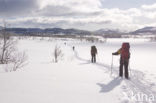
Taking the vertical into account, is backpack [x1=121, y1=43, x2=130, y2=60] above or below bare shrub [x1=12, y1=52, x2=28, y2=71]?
above

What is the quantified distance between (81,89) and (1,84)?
2311mm

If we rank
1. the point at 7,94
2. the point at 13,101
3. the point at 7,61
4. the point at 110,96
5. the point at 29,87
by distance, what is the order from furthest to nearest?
1. the point at 7,61
2. the point at 29,87
3. the point at 110,96
4. the point at 7,94
5. the point at 13,101

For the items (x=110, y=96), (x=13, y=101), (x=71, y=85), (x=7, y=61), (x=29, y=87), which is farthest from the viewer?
(x=7, y=61)

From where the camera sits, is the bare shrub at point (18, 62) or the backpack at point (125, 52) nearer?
the backpack at point (125, 52)

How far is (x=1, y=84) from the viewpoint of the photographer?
4.37 metres

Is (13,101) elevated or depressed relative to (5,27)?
depressed

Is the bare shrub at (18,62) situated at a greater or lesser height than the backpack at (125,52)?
lesser

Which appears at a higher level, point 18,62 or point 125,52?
point 125,52

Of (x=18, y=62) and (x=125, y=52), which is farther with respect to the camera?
(x=18, y=62)

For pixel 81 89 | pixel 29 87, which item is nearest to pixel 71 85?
pixel 81 89

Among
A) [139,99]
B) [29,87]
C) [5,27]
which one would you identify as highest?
[5,27]

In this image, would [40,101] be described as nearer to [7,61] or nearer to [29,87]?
[29,87]

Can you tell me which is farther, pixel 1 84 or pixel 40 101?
pixel 1 84

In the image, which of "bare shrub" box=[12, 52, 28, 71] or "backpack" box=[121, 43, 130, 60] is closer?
"backpack" box=[121, 43, 130, 60]
